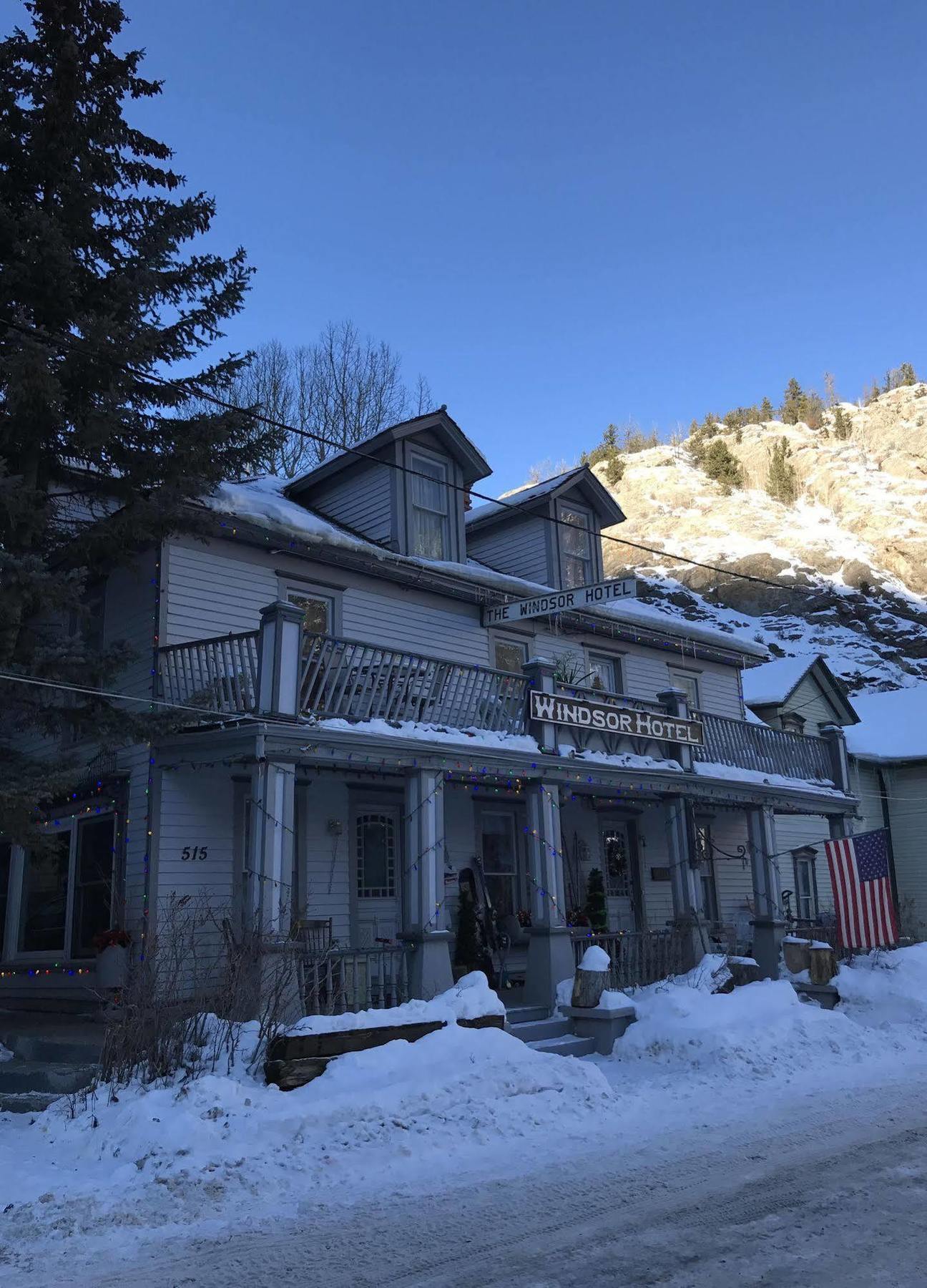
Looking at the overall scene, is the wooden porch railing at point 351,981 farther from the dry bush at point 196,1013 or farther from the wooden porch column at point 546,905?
the wooden porch column at point 546,905

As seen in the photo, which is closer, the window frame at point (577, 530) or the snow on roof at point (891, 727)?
the window frame at point (577, 530)

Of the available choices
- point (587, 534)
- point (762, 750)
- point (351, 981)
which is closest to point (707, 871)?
point (762, 750)

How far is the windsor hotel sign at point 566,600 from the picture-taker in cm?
1636

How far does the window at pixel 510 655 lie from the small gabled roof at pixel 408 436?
124 inches

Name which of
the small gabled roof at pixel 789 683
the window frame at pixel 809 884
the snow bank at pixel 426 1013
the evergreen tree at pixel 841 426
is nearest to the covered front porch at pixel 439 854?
the snow bank at pixel 426 1013

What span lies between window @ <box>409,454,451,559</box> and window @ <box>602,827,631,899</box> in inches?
269

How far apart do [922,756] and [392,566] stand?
2196 centimetres

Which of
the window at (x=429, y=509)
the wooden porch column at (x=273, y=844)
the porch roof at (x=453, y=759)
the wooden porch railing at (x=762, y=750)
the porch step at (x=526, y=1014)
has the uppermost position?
the window at (x=429, y=509)

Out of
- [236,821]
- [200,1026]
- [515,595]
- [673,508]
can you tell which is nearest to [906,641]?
[673,508]

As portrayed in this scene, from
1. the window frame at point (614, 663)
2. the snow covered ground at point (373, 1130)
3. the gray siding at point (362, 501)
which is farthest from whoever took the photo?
the window frame at point (614, 663)

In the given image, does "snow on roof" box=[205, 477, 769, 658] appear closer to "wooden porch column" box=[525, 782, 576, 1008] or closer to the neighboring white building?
the neighboring white building

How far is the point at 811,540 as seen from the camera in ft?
245

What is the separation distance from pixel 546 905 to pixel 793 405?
345 feet

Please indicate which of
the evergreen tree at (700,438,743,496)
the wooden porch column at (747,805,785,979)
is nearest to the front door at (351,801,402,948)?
the wooden porch column at (747,805,785,979)
